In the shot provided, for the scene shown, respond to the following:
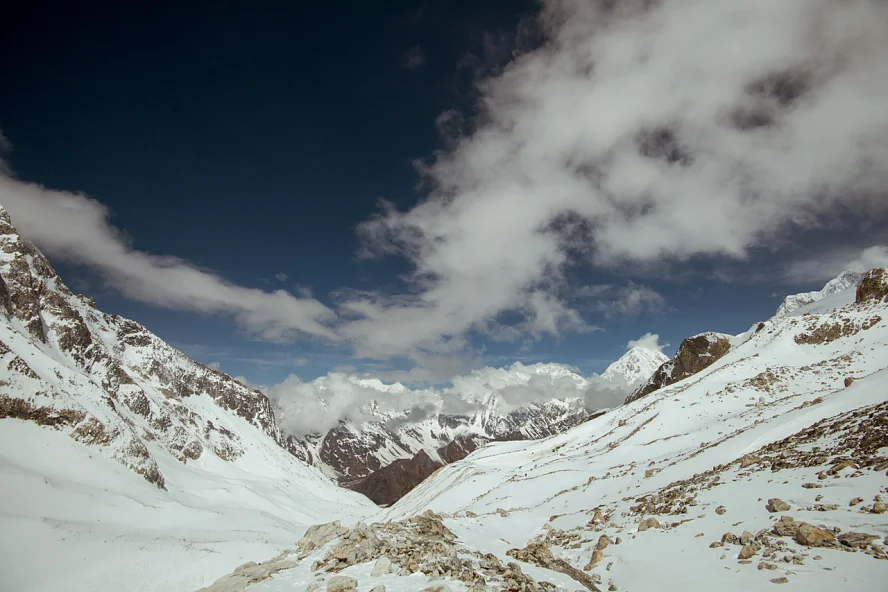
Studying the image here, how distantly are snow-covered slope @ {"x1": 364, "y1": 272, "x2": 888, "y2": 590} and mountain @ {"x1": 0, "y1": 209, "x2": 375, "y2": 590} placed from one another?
3764cm

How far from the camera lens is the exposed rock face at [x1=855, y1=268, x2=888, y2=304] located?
65.5 m

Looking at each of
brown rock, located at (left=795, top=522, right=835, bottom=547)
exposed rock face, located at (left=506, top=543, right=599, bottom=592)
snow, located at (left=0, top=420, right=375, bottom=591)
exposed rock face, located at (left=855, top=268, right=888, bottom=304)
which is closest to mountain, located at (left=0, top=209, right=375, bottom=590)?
snow, located at (left=0, top=420, right=375, bottom=591)

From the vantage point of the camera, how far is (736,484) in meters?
19.4

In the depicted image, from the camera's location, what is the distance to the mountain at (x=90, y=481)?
132 ft

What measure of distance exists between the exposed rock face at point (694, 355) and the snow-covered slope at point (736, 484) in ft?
229

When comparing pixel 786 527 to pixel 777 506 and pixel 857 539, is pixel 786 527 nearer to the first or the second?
pixel 857 539

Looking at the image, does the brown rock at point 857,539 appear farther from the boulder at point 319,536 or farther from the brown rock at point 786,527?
the boulder at point 319,536

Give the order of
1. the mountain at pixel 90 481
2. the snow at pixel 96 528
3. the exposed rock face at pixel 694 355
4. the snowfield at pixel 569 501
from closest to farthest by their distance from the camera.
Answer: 1. the snowfield at pixel 569 501
2. the snow at pixel 96 528
3. the mountain at pixel 90 481
4. the exposed rock face at pixel 694 355

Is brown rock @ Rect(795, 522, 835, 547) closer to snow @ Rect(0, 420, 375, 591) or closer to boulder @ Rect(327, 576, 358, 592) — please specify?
boulder @ Rect(327, 576, 358, 592)

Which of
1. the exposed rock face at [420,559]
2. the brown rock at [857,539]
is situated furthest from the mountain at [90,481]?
the brown rock at [857,539]

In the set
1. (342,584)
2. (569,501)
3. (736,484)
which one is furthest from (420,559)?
(569,501)

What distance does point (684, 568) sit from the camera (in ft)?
42.6

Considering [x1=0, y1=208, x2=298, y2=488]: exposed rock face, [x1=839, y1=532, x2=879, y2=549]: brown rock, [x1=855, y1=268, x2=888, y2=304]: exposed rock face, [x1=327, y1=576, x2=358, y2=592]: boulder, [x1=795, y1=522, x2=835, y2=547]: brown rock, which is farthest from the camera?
[x1=0, y1=208, x2=298, y2=488]: exposed rock face

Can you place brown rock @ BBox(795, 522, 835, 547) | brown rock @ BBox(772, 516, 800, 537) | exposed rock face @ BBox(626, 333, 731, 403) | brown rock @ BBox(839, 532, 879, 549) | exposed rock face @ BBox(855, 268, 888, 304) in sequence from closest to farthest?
brown rock @ BBox(839, 532, 879, 549) → brown rock @ BBox(795, 522, 835, 547) → brown rock @ BBox(772, 516, 800, 537) → exposed rock face @ BBox(855, 268, 888, 304) → exposed rock face @ BBox(626, 333, 731, 403)
